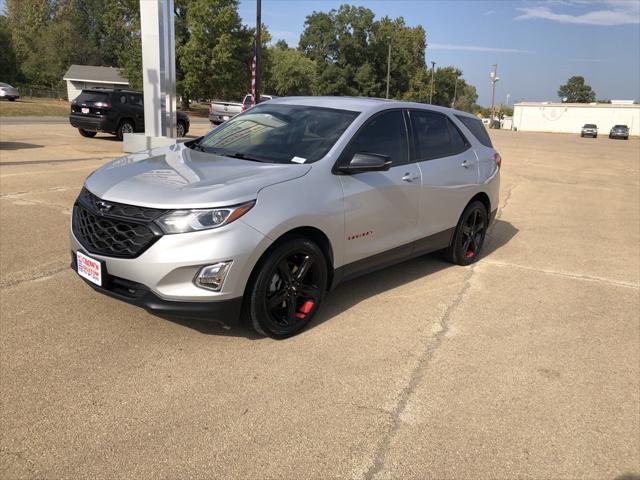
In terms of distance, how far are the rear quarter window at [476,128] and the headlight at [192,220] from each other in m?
3.51

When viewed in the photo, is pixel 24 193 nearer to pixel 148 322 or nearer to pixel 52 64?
pixel 148 322

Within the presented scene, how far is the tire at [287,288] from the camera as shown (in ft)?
11.8

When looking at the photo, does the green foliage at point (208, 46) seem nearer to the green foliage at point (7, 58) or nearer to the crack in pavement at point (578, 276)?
the green foliage at point (7, 58)

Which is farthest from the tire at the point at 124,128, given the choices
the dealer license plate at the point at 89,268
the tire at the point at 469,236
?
the dealer license plate at the point at 89,268

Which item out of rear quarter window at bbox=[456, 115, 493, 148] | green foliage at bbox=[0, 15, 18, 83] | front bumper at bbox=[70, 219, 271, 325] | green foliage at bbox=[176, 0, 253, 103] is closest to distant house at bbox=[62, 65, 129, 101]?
green foliage at bbox=[0, 15, 18, 83]

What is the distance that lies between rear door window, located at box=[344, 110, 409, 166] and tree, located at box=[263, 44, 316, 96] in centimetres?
7283

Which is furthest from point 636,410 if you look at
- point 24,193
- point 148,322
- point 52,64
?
point 52,64

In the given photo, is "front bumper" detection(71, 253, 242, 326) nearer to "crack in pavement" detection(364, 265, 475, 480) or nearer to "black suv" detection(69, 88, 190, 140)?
"crack in pavement" detection(364, 265, 475, 480)

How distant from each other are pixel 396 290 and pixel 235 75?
157ft

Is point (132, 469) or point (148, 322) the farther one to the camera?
point (148, 322)

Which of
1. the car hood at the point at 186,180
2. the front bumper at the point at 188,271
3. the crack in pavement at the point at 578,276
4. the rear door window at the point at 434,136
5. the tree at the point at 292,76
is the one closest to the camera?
the front bumper at the point at 188,271

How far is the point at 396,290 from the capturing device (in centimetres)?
514

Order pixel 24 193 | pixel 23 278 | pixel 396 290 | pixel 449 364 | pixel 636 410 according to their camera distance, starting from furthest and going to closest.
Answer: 1. pixel 24 193
2. pixel 396 290
3. pixel 23 278
4. pixel 449 364
5. pixel 636 410

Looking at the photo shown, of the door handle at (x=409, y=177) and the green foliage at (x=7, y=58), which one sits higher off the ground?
the green foliage at (x=7, y=58)
